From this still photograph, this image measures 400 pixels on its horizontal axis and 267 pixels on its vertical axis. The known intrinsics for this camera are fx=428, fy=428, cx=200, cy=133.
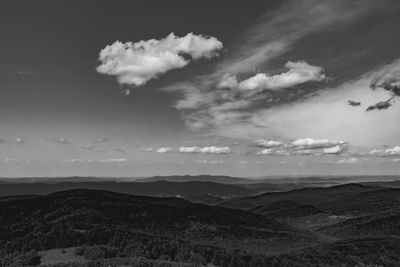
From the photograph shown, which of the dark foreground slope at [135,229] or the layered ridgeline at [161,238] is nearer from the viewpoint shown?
the layered ridgeline at [161,238]

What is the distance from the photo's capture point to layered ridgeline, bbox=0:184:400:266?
240 feet

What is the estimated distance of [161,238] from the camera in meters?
102

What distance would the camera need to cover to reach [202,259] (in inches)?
2844

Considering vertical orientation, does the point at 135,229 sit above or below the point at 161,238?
below

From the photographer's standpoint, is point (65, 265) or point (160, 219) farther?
point (160, 219)

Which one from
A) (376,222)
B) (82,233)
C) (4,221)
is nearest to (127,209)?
(4,221)

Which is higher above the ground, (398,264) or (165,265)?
(165,265)

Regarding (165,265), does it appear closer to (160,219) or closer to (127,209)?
(160,219)

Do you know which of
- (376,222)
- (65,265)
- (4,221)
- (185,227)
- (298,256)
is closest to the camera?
(65,265)

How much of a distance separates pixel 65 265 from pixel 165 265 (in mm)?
13018

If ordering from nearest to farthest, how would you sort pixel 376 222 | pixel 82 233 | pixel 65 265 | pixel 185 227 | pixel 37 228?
pixel 65 265 → pixel 82 233 → pixel 37 228 → pixel 185 227 → pixel 376 222

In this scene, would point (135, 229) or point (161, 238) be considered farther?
point (135, 229)

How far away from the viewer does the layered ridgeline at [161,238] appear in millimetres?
73062

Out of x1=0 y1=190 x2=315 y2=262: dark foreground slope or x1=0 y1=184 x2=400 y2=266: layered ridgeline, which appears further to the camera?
x1=0 y1=190 x2=315 y2=262: dark foreground slope
